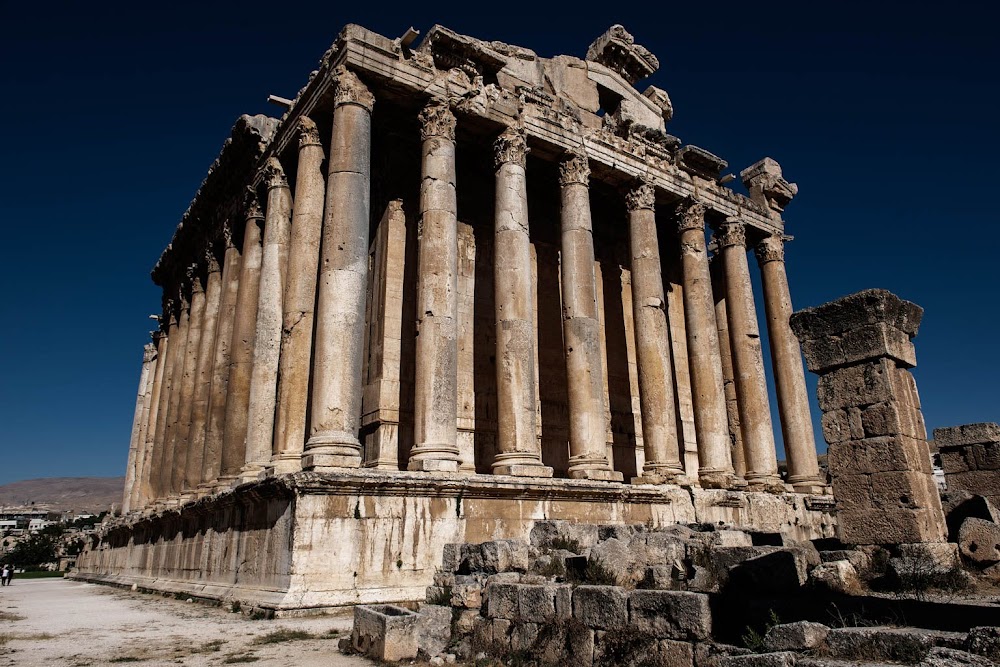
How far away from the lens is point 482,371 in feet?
56.1

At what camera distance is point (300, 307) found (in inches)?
550

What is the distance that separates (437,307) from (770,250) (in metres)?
12.9

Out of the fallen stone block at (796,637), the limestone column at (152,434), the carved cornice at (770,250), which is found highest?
the carved cornice at (770,250)

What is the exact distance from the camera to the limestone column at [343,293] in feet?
39.3

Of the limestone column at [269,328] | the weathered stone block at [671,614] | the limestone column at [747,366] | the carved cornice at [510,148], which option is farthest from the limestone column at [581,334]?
the weathered stone block at [671,614]

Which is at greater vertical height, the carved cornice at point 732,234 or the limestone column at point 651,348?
the carved cornice at point 732,234

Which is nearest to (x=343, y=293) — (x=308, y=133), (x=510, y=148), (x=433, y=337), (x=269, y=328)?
(x=433, y=337)

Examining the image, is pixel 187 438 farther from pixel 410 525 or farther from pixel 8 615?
pixel 410 525

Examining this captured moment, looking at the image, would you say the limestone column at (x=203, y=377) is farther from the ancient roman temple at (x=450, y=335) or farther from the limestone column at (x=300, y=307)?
the limestone column at (x=300, y=307)

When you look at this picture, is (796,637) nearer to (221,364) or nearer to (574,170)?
(574,170)

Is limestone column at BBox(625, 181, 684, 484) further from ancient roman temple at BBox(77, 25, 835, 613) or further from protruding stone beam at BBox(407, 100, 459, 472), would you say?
protruding stone beam at BBox(407, 100, 459, 472)

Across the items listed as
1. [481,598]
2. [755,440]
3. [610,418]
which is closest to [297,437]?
[481,598]

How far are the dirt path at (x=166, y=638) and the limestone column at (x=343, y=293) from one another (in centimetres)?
267

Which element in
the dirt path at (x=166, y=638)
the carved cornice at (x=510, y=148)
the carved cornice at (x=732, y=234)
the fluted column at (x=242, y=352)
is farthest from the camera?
the carved cornice at (x=732, y=234)
